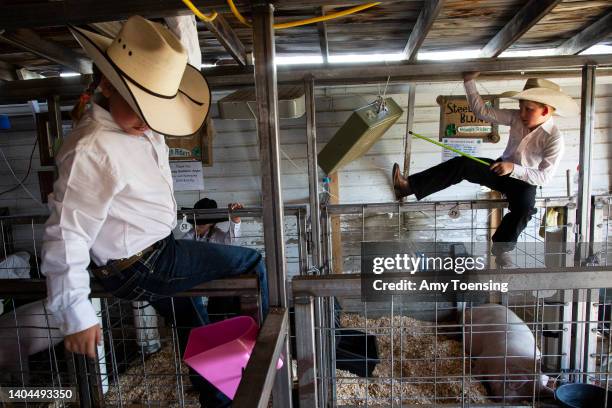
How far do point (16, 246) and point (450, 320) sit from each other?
5111 mm

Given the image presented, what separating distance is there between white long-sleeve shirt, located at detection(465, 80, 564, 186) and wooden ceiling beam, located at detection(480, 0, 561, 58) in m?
0.28

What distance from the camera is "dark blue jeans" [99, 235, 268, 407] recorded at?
4.61ft

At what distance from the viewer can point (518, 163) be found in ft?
9.66

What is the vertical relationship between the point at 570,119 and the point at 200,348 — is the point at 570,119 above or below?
above

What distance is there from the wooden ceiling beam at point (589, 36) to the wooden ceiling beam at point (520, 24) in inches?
18.6

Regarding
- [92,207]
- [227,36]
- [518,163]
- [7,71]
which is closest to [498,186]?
[518,163]

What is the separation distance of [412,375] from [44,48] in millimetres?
3350

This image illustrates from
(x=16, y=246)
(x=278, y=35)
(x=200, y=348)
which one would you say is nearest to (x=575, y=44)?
(x=278, y=35)

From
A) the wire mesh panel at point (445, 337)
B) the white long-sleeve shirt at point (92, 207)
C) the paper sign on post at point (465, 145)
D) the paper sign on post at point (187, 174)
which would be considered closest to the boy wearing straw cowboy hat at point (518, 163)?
the wire mesh panel at point (445, 337)

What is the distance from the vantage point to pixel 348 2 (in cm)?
112

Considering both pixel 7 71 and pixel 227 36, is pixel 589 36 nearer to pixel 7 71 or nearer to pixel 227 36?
pixel 227 36

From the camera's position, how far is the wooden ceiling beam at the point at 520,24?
5.97ft

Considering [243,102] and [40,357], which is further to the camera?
[40,357]

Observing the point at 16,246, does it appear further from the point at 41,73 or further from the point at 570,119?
the point at 570,119
